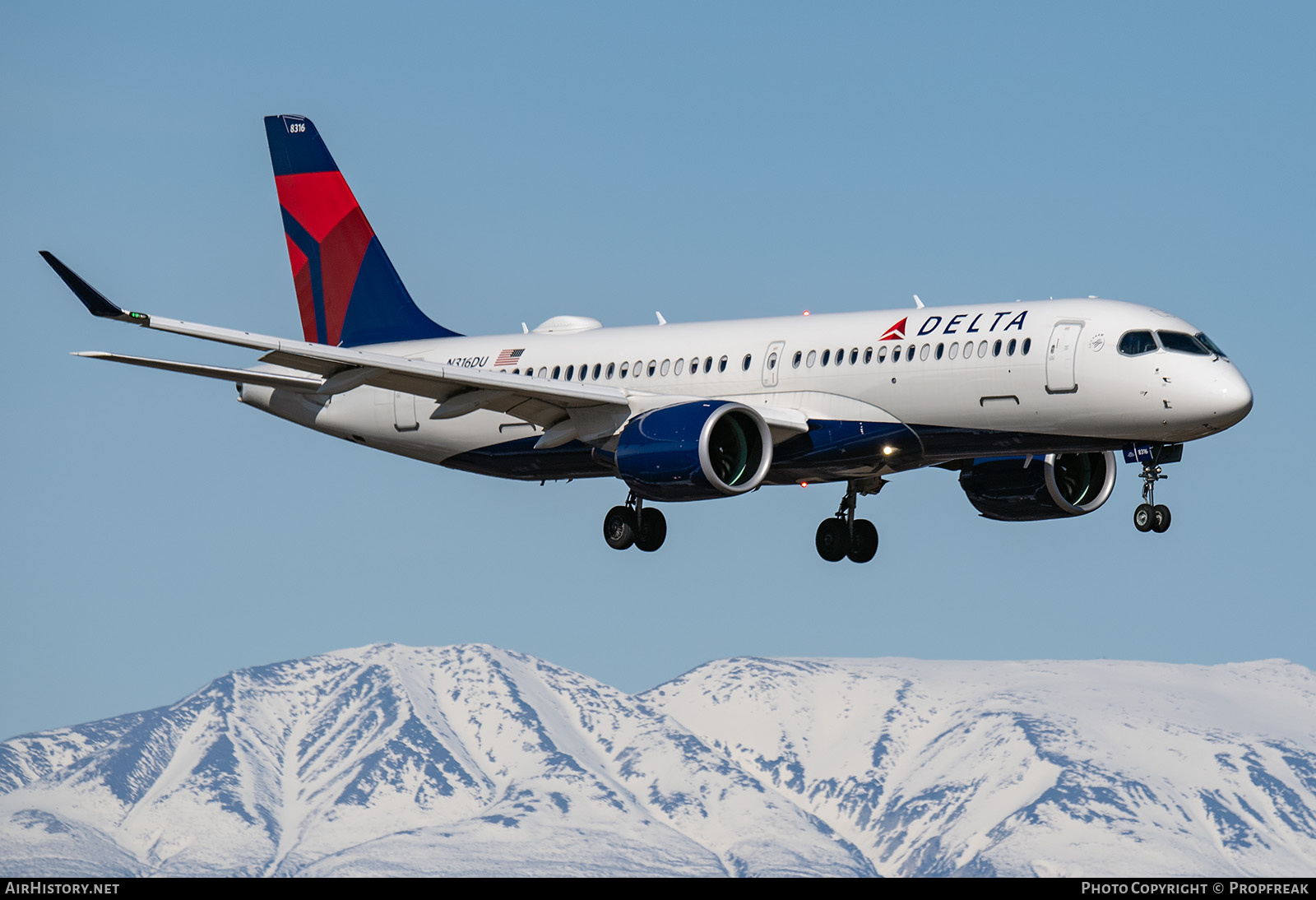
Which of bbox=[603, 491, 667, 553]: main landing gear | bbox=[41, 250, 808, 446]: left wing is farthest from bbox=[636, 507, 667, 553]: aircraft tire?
bbox=[41, 250, 808, 446]: left wing

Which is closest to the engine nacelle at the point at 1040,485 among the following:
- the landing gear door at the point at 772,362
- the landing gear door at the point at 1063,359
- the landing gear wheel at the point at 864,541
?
the landing gear wheel at the point at 864,541

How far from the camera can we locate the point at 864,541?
170 ft

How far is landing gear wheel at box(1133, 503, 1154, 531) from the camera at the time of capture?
42969 millimetres

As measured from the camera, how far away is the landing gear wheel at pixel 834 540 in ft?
171

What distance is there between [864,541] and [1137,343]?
11175mm

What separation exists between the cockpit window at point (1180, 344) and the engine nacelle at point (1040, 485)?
274 inches

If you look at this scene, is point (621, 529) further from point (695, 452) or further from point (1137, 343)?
point (1137, 343)

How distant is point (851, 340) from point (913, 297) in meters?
2.31

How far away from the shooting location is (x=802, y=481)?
49.0m

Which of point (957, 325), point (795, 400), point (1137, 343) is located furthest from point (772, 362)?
point (1137, 343)

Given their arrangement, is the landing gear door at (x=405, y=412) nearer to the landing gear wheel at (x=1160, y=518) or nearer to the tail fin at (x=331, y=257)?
the tail fin at (x=331, y=257)

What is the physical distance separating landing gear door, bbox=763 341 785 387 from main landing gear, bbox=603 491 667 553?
529 cm
